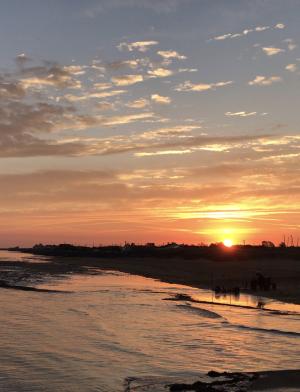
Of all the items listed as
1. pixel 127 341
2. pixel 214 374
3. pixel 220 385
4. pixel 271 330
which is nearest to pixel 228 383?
pixel 220 385

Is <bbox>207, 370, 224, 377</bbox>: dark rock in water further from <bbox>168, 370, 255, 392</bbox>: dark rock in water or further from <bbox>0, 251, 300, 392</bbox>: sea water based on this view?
<bbox>0, 251, 300, 392</bbox>: sea water

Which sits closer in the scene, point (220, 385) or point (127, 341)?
point (220, 385)

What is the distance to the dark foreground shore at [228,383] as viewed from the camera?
40.8ft

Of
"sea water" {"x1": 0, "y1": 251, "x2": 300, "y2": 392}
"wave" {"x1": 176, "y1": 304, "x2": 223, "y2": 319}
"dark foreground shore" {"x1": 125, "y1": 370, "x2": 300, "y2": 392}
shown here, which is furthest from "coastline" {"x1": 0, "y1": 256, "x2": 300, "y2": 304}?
"dark foreground shore" {"x1": 125, "y1": 370, "x2": 300, "y2": 392}

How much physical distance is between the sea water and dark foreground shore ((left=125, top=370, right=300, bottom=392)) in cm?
63

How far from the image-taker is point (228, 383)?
12836 mm

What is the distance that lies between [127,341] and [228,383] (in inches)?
276

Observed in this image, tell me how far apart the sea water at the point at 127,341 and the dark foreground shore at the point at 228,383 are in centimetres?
63

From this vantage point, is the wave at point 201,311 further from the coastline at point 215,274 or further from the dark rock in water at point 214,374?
the dark rock in water at point 214,374

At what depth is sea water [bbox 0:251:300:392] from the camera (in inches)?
567

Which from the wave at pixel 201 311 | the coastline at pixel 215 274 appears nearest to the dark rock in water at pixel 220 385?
the wave at pixel 201 311

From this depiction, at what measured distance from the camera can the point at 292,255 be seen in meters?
102

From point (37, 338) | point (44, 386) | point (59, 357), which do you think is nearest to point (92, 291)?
point (37, 338)

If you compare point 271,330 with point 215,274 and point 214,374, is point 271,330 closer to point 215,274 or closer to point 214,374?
point 214,374
